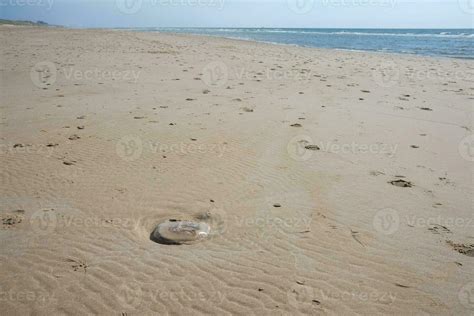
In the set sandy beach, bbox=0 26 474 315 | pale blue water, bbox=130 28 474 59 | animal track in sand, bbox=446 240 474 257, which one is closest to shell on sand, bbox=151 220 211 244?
sandy beach, bbox=0 26 474 315

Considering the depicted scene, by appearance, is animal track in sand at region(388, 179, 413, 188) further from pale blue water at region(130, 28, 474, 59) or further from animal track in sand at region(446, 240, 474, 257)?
pale blue water at region(130, 28, 474, 59)

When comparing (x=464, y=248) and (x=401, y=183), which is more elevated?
(x=401, y=183)

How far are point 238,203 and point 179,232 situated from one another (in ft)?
3.23

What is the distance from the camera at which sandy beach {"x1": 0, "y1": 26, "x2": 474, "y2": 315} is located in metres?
3.16

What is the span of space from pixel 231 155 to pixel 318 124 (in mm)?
2494

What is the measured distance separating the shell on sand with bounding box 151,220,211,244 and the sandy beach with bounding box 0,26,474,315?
0.44ft

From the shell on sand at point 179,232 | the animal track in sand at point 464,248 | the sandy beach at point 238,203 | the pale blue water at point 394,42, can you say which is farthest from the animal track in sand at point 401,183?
the pale blue water at point 394,42

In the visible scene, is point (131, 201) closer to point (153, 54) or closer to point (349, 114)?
point (349, 114)

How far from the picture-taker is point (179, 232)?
12.9 feet

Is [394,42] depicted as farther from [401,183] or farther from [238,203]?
[238,203]

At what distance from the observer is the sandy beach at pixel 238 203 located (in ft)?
10.4

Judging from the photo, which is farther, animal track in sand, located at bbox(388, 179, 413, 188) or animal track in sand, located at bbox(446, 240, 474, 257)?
animal track in sand, located at bbox(388, 179, 413, 188)

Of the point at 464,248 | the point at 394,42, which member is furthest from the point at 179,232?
the point at 394,42

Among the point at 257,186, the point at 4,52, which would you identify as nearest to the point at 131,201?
the point at 257,186
